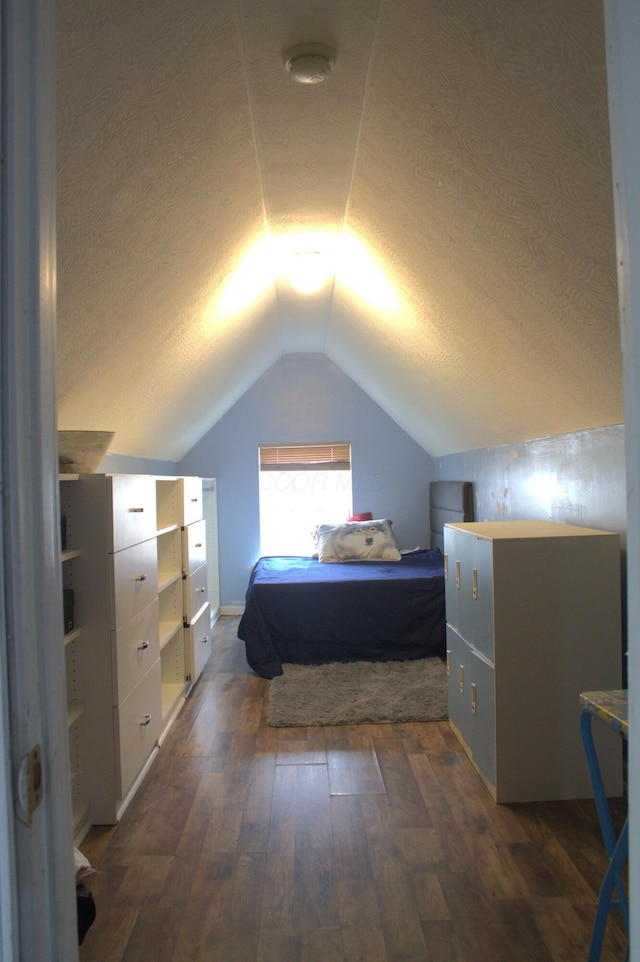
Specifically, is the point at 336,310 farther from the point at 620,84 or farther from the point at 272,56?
the point at 620,84

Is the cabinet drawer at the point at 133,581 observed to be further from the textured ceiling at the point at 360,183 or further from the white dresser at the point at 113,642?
the textured ceiling at the point at 360,183

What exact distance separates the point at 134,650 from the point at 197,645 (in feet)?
4.43

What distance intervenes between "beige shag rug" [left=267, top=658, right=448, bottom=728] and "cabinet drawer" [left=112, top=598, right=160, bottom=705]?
819mm

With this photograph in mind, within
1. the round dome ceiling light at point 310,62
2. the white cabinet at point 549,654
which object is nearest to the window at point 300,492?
the white cabinet at point 549,654

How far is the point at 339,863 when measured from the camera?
200 cm

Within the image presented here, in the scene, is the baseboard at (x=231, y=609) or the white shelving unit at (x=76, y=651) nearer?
the white shelving unit at (x=76, y=651)

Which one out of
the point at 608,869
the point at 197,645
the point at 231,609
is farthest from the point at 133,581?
the point at 231,609

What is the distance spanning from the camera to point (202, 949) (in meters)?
1.64

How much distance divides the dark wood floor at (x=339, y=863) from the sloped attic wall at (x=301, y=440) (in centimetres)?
289

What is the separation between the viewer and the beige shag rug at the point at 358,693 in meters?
3.17

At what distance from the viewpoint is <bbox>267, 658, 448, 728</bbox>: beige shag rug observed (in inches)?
125

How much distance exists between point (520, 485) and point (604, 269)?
1938mm

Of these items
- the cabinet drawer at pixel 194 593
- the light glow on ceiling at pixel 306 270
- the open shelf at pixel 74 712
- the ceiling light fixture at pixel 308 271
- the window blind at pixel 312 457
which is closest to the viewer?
the open shelf at pixel 74 712

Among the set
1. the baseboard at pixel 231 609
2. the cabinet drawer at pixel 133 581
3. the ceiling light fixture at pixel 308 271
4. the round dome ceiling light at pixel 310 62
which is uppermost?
the ceiling light fixture at pixel 308 271
